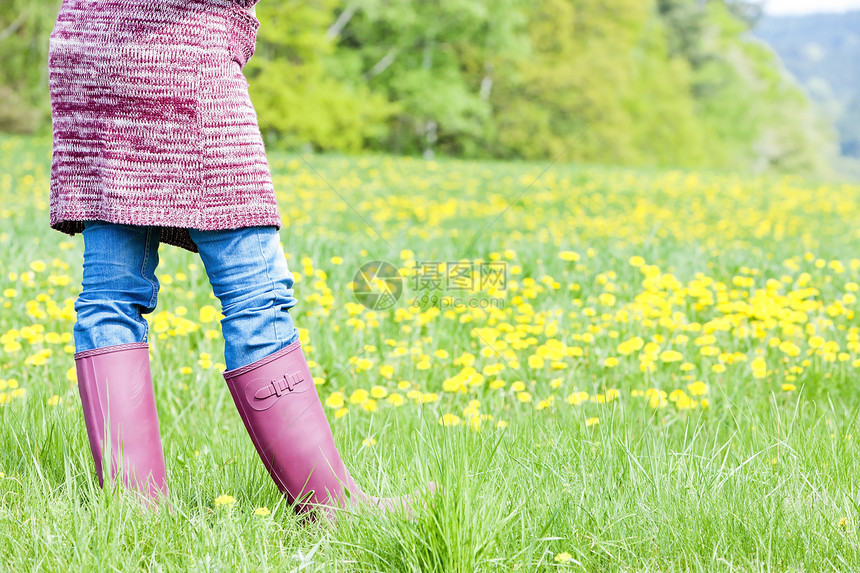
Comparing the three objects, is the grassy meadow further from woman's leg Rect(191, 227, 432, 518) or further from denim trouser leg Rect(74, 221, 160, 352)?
denim trouser leg Rect(74, 221, 160, 352)

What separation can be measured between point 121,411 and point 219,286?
1.04 feet

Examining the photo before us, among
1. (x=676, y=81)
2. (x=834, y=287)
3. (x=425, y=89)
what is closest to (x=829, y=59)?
(x=676, y=81)

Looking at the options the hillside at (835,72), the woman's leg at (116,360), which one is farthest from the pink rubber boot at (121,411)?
the hillside at (835,72)

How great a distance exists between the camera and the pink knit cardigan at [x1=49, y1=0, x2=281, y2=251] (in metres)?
1.40

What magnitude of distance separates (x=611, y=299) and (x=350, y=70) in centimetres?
2235

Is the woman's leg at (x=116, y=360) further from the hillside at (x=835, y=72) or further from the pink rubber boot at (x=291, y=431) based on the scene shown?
the hillside at (x=835, y=72)

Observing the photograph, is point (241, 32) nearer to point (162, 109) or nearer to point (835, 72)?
point (162, 109)

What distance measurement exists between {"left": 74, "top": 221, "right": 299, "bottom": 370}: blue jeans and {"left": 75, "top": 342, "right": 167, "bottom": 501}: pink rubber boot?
35 millimetres

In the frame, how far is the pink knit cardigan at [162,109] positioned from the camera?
55.3 inches

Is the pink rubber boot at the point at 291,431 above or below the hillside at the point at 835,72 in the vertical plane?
below

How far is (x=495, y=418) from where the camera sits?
2.19 metres

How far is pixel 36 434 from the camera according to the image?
70.0 inches

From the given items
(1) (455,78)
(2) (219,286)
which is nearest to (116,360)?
(2) (219,286)

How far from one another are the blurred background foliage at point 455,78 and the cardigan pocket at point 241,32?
17902 mm
